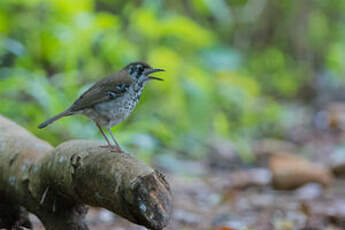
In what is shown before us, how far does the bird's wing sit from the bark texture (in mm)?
316

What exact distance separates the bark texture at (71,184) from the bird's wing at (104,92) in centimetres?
32

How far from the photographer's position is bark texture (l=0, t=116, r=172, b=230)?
208 centimetres

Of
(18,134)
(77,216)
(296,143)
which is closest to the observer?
(77,216)

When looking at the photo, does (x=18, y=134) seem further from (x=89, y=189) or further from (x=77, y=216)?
(x=89, y=189)

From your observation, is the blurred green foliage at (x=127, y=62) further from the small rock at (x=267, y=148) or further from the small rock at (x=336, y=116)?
the small rock at (x=336, y=116)

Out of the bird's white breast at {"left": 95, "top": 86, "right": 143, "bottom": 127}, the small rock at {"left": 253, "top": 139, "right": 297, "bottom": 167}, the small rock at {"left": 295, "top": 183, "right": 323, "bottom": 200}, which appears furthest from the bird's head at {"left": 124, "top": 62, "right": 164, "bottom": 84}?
the small rock at {"left": 253, "top": 139, "right": 297, "bottom": 167}

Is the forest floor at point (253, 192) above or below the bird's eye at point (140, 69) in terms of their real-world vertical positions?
above

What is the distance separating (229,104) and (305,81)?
4.01 m

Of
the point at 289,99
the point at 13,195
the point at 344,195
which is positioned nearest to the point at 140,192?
the point at 13,195

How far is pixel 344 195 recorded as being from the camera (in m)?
5.20

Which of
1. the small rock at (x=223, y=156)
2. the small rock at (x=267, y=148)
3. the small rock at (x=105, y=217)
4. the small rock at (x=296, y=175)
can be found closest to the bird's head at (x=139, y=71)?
the small rock at (x=105, y=217)

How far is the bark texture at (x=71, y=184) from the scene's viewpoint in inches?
81.7

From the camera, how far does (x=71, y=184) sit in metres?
2.43

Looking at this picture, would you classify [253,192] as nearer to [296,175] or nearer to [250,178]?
[250,178]
